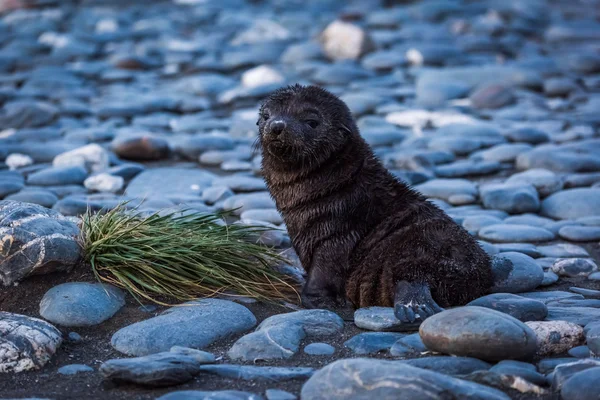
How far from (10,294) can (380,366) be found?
2.71 m

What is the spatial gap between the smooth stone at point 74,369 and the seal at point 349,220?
155 cm

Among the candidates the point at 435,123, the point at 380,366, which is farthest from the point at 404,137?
the point at 380,366

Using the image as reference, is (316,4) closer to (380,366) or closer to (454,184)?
(454,184)

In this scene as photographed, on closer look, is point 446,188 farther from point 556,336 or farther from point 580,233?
point 556,336

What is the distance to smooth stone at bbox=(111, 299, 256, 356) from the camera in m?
5.19

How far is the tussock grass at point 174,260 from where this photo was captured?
5.96 m

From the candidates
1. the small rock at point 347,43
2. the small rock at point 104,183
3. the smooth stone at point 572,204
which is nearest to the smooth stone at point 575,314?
the smooth stone at point 572,204

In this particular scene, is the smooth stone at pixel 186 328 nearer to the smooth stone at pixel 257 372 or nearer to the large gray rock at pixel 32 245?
the smooth stone at pixel 257 372

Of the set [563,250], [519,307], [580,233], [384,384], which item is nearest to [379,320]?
[519,307]

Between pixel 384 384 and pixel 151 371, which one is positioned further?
pixel 151 371

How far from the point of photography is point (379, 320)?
5.39 metres

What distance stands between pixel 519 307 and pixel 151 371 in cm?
229

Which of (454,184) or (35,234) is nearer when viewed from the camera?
(35,234)

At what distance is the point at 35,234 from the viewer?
5.75m
